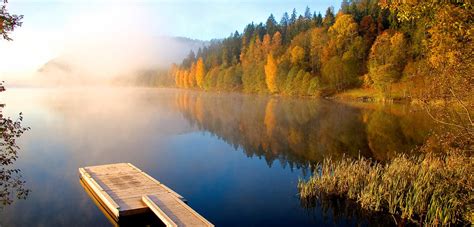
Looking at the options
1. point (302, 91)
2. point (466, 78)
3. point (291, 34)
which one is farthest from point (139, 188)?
point (291, 34)

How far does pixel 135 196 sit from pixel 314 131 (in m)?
32.7

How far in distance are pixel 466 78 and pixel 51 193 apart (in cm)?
2364

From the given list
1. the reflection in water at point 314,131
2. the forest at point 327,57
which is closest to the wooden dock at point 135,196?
the reflection in water at point 314,131

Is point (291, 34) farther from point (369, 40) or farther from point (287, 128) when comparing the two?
point (287, 128)

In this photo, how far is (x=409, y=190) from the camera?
1845 cm

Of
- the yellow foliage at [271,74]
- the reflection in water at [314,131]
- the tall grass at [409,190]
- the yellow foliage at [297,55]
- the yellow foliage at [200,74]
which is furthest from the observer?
the yellow foliage at [200,74]

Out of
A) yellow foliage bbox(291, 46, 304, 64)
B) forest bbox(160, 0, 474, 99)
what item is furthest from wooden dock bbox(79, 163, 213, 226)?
yellow foliage bbox(291, 46, 304, 64)

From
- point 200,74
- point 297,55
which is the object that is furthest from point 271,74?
point 200,74

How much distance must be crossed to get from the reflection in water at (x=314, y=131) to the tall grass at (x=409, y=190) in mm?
7675

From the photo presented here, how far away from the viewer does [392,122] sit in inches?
2124

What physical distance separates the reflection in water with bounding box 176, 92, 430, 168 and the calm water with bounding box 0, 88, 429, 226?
123mm

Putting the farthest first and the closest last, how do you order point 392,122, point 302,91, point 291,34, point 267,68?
point 291,34 < point 267,68 < point 302,91 < point 392,122

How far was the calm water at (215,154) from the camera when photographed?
20703 mm

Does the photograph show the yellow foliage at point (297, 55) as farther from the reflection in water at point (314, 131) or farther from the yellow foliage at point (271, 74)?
the reflection in water at point (314, 131)
